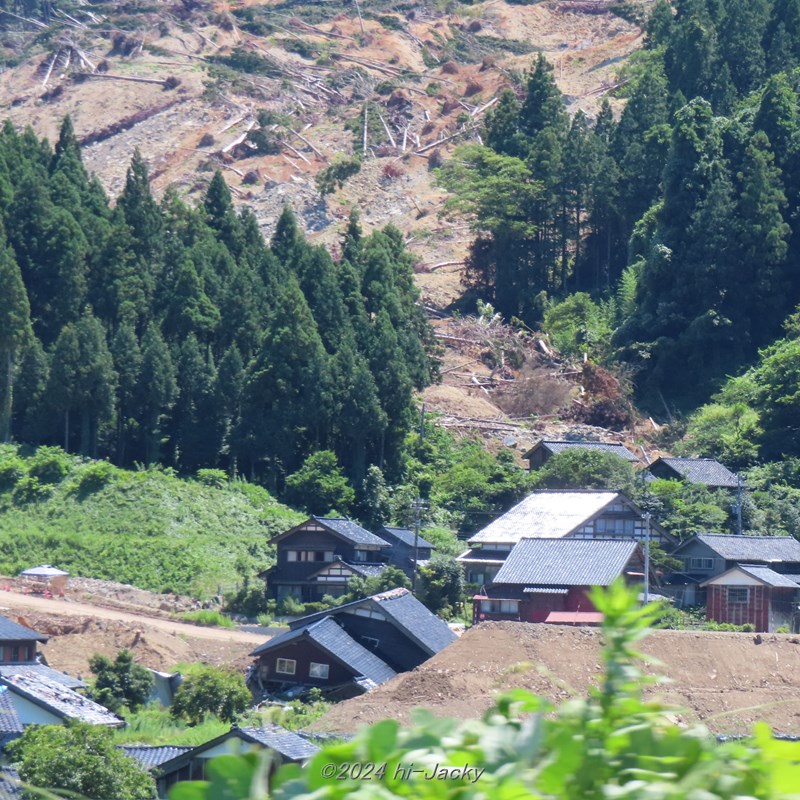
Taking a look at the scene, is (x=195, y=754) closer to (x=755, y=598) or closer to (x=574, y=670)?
(x=574, y=670)

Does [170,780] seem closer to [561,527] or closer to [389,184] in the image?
[561,527]

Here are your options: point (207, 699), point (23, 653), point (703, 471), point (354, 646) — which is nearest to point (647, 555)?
point (354, 646)

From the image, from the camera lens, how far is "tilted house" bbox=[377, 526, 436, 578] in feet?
103

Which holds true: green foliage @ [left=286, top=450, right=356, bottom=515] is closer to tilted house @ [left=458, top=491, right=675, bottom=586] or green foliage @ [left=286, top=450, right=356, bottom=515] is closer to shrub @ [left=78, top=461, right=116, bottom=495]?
tilted house @ [left=458, top=491, right=675, bottom=586]

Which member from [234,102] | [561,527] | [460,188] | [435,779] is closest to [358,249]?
[460,188]

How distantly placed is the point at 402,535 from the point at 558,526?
143 inches

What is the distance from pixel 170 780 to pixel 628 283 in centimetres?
3179

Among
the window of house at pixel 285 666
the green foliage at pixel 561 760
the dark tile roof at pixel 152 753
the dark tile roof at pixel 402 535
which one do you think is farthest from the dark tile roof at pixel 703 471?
the green foliage at pixel 561 760

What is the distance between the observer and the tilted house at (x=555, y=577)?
27.3 meters

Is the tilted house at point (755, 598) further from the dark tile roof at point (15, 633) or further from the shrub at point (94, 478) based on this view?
the shrub at point (94, 478)

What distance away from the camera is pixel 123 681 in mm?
21969

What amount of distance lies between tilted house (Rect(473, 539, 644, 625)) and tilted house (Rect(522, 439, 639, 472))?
7175 millimetres

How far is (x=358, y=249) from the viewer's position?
42.8 m

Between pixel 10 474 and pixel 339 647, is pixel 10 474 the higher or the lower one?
the higher one
